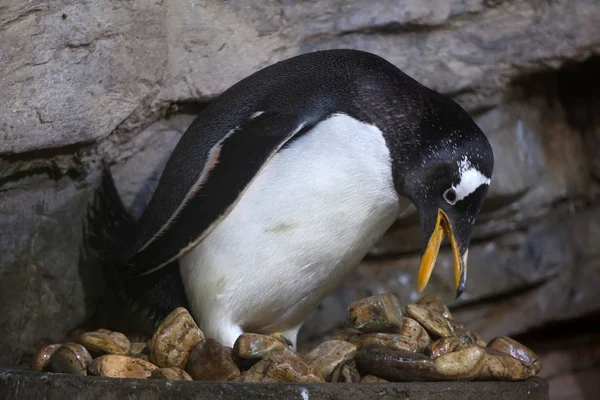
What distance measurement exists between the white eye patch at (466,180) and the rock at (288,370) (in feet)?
1.50

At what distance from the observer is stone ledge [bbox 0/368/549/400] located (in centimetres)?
109

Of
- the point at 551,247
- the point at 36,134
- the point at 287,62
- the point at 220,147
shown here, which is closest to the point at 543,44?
the point at 551,247

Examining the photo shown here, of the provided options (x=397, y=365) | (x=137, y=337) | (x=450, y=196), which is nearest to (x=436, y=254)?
(x=450, y=196)

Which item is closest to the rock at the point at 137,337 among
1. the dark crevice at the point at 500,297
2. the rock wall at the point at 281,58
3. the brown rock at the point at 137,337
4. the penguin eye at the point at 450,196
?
the brown rock at the point at 137,337

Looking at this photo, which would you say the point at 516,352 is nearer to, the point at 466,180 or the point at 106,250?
the point at 466,180

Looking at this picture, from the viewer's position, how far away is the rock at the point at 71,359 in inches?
50.6

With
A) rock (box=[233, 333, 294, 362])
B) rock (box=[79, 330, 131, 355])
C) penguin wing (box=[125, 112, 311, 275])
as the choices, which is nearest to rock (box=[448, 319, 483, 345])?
rock (box=[233, 333, 294, 362])

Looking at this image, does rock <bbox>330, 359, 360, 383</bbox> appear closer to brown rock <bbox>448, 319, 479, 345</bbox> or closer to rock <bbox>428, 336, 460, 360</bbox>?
rock <bbox>428, 336, 460, 360</bbox>

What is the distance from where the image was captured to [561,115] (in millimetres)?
2326

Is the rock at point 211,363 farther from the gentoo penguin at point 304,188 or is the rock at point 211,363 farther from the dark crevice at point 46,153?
the dark crevice at point 46,153

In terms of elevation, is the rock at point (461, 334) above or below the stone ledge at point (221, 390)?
below

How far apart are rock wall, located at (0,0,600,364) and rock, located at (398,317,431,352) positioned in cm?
73

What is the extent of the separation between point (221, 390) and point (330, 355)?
0.27 meters

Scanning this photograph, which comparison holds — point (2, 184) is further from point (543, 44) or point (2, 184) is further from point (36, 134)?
point (543, 44)
